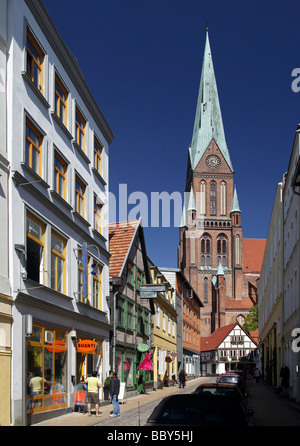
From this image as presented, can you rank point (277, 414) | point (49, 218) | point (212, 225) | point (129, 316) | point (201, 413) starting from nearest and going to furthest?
point (201, 413)
point (49, 218)
point (277, 414)
point (129, 316)
point (212, 225)

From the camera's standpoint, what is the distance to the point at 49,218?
18.1 m

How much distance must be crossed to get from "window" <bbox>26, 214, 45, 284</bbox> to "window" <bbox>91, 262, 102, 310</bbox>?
6.75 m

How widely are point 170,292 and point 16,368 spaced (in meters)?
36.4

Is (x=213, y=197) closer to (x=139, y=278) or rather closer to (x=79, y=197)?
(x=139, y=278)

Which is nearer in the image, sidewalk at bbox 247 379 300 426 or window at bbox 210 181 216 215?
sidewalk at bbox 247 379 300 426

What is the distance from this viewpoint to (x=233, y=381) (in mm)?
25531

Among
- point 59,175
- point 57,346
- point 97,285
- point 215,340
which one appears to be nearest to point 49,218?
point 59,175

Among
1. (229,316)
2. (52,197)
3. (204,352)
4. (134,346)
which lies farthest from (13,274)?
(229,316)

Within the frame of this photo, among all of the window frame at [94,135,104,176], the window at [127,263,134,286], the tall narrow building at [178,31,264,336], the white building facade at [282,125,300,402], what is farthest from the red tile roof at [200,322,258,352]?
the window frame at [94,135,104,176]

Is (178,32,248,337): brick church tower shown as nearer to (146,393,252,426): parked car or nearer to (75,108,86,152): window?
(75,108,86,152): window

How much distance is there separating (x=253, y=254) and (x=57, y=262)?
382 ft

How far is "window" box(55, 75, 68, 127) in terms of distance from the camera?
19.9 metres
